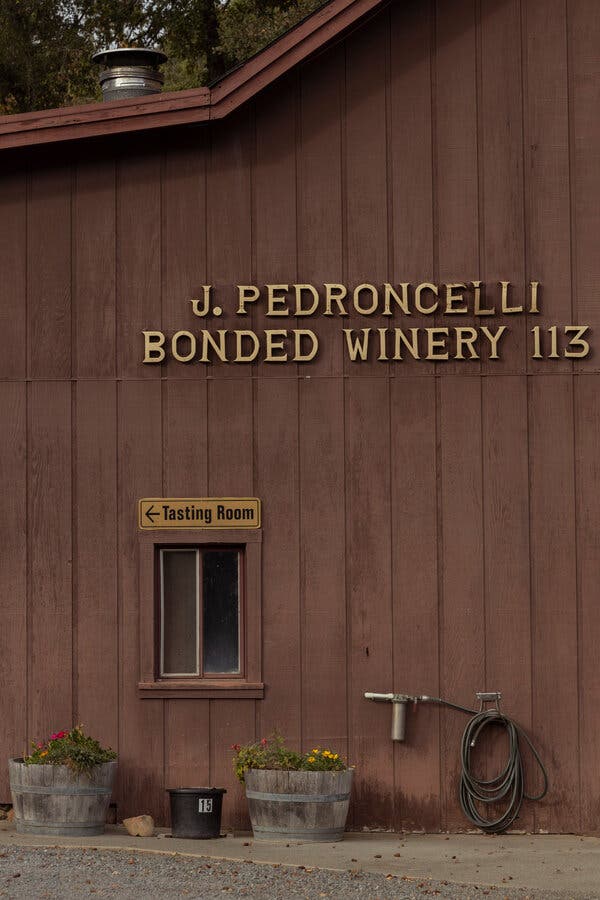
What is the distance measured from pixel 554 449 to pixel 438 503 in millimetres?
1060

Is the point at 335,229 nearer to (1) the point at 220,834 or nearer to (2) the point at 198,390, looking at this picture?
(2) the point at 198,390

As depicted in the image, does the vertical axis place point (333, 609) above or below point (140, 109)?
below

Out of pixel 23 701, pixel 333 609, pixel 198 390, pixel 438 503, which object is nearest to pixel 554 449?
pixel 438 503

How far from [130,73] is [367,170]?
2.47 meters

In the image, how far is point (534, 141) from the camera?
12.1 meters

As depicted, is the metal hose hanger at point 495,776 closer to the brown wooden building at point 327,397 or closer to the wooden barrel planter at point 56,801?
→ the brown wooden building at point 327,397

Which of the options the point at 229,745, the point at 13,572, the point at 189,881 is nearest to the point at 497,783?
the point at 229,745

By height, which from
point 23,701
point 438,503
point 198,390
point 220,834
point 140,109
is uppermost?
point 140,109

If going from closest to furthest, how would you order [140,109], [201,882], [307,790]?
[201,882], [307,790], [140,109]

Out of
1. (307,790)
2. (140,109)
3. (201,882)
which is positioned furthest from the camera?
(140,109)

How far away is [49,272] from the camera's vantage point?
12203 millimetres

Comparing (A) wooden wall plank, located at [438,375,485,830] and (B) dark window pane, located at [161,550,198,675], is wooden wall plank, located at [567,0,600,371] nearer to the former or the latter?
(A) wooden wall plank, located at [438,375,485,830]

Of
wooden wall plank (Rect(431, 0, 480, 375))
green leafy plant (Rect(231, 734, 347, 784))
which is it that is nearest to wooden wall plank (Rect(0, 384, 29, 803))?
A: green leafy plant (Rect(231, 734, 347, 784))

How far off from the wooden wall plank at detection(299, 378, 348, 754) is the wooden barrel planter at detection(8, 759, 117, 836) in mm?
1833
